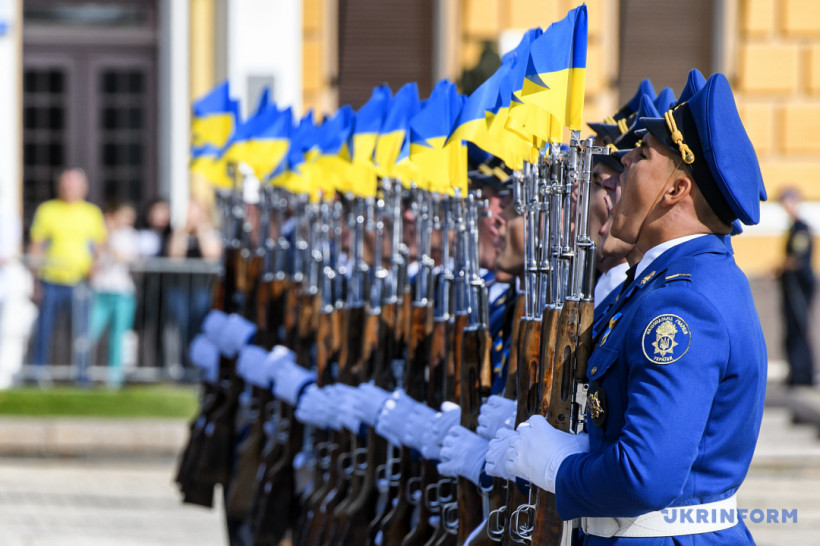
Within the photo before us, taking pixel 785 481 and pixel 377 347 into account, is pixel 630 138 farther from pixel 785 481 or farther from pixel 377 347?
pixel 785 481

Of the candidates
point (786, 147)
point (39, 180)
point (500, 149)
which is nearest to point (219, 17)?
point (39, 180)

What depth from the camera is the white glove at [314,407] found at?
459 cm

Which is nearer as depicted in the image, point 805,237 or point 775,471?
point 775,471

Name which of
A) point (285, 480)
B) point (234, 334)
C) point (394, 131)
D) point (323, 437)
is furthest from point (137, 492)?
point (394, 131)

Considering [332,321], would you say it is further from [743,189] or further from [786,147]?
[786,147]

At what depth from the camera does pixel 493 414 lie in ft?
11.2

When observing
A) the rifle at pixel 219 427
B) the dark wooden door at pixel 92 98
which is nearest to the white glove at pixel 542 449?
the rifle at pixel 219 427

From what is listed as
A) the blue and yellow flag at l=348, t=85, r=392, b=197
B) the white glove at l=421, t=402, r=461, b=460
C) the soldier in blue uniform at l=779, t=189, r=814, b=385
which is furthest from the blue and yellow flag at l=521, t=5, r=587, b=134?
the soldier in blue uniform at l=779, t=189, r=814, b=385

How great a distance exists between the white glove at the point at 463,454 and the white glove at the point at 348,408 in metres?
0.80

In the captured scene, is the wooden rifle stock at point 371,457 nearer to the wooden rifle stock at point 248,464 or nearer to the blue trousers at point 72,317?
the wooden rifle stock at point 248,464

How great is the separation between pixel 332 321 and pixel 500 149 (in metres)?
1.69

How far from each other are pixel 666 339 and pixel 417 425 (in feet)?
4.57

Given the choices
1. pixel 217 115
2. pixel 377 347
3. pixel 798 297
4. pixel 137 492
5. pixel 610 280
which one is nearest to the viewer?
pixel 610 280

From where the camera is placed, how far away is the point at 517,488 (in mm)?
3135
